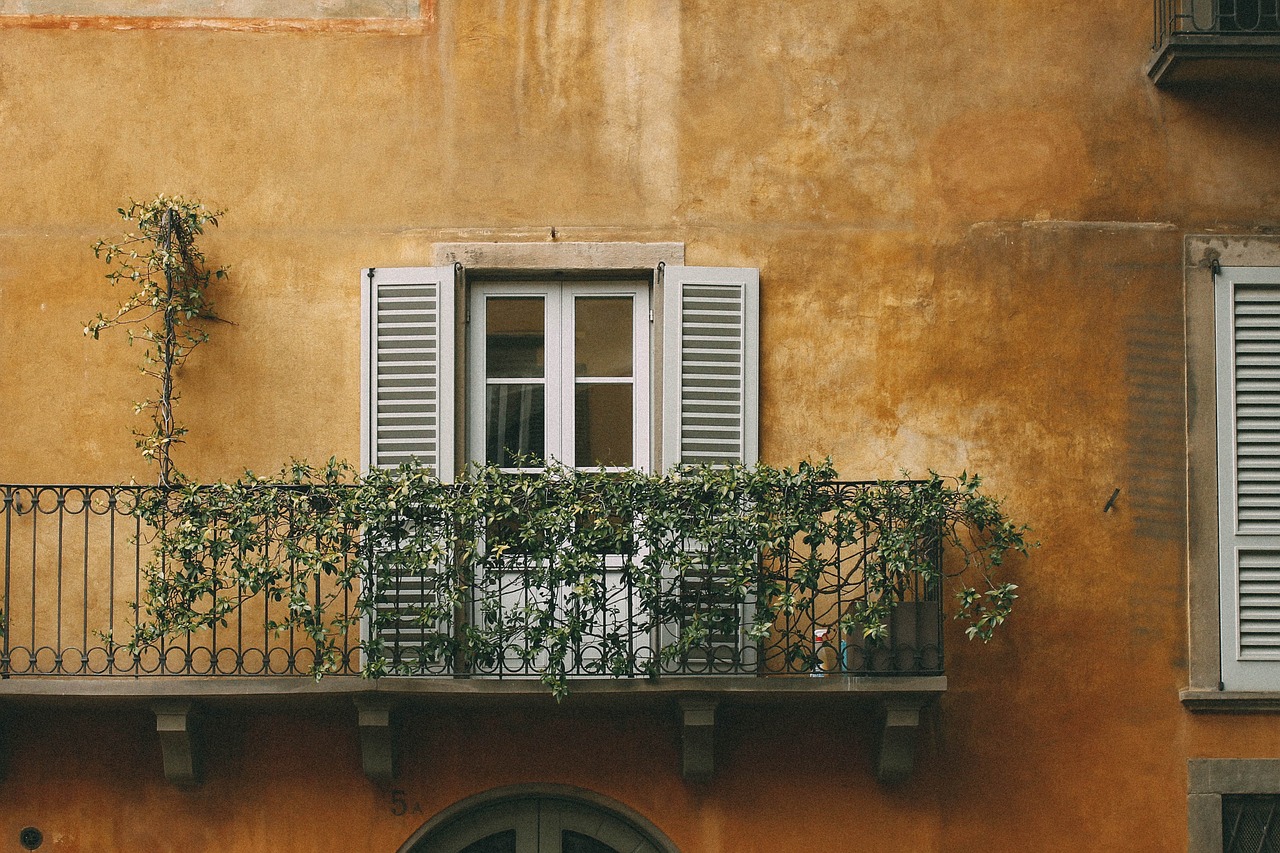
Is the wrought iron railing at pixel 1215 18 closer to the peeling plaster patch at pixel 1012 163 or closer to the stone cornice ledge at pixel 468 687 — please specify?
the peeling plaster patch at pixel 1012 163

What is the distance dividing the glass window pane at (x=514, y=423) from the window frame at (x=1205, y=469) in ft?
11.3

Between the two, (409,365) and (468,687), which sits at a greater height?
(409,365)

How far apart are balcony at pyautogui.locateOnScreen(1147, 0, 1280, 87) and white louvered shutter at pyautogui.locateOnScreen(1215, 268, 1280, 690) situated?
3.49 ft

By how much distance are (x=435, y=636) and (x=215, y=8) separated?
12.2ft

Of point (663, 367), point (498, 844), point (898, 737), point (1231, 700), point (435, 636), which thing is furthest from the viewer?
point (663, 367)

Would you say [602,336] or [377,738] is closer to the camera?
[377,738]

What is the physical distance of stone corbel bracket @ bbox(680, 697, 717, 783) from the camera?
28.2 ft

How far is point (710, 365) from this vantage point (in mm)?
9102

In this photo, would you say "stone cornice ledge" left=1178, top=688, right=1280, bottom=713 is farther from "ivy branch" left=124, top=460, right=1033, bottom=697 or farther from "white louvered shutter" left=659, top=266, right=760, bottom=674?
"white louvered shutter" left=659, top=266, right=760, bottom=674

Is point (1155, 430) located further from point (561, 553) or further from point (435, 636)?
point (435, 636)

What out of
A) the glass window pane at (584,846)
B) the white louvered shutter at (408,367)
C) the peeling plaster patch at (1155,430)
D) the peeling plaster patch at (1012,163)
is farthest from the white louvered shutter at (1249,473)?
the white louvered shutter at (408,367)

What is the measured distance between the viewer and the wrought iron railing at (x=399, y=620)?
844 centimetres

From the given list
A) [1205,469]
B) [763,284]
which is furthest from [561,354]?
[1205,469]

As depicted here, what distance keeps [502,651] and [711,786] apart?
1.39 meters
